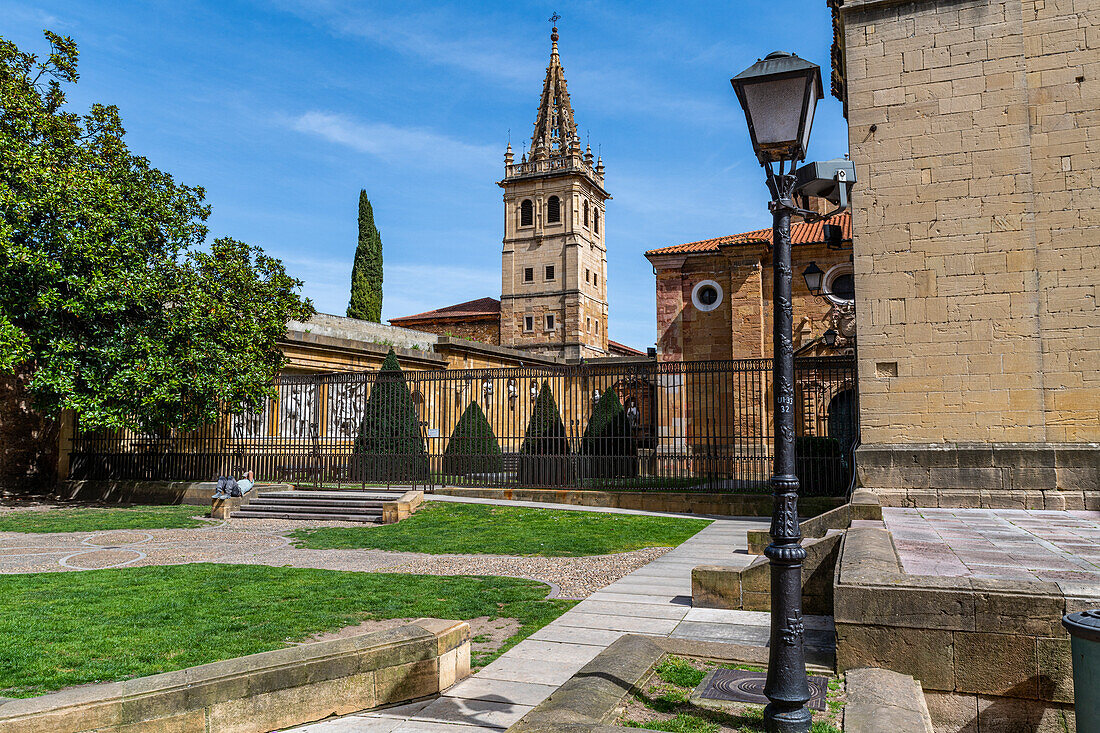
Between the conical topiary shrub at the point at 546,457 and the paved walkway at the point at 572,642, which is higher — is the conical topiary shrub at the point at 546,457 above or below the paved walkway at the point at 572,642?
above

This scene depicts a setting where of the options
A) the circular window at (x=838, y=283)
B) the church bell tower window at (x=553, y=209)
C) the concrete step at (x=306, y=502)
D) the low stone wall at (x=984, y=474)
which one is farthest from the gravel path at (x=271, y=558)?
the church bell tower window at (x=553, y=209)

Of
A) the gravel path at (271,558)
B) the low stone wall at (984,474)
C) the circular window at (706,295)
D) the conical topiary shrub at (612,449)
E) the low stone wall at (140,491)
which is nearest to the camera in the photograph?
the gravel path at (271,558)

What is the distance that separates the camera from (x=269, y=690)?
3881 millimetres

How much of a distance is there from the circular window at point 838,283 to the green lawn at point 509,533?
481 inches

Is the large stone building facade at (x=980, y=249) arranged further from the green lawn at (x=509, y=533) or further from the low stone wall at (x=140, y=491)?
the low stone wall at (x=140, y=491)

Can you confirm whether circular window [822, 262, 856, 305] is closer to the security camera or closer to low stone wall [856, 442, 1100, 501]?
low stone wall [856, 442, 1100, 501]

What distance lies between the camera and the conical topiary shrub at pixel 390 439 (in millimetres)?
18203

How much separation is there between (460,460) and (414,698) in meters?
14.1

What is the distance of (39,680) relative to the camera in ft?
15.0

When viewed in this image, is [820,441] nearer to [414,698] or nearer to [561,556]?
[561,556]

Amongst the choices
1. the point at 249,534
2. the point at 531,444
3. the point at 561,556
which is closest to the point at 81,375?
the point at 249,534

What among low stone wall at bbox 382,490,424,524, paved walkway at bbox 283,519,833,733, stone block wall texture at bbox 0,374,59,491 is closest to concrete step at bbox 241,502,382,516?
low stone wall at bbox 382,490,424,524

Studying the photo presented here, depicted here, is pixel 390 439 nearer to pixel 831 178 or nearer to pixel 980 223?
pixel 980 223

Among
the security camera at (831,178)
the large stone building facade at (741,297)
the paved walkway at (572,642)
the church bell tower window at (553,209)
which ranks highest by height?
Answer: the church bell tower window at (553,209)
